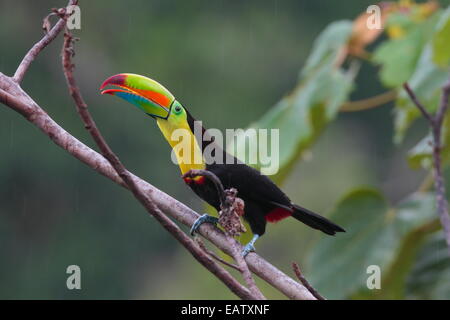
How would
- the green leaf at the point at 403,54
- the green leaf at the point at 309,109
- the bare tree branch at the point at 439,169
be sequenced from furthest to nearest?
the green leaf at the point at 309,109 < the green leaf at the point at 403,54 < the bare tree branch at the point at 439,169

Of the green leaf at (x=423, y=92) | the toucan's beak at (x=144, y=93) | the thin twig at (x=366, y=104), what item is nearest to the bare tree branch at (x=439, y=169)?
the green leaf at (x=423, y=92)

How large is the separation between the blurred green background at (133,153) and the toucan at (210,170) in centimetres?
956

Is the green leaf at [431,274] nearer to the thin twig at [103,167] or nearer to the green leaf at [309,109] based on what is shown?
Result: the green leaf at [309,109]

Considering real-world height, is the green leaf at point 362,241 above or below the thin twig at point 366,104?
below

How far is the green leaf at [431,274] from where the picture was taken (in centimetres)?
306

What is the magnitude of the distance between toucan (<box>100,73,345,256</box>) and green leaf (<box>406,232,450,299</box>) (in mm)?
485

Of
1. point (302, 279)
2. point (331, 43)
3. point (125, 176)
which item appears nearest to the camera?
point (125, 176)

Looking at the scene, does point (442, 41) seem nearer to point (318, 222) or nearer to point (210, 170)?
point (318, 222)

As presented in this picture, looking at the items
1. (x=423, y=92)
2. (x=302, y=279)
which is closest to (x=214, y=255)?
(x=302, y=279)

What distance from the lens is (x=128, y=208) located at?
1510 centimetres

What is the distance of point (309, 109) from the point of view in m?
3.05

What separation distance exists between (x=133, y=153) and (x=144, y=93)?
11946 millimetres
